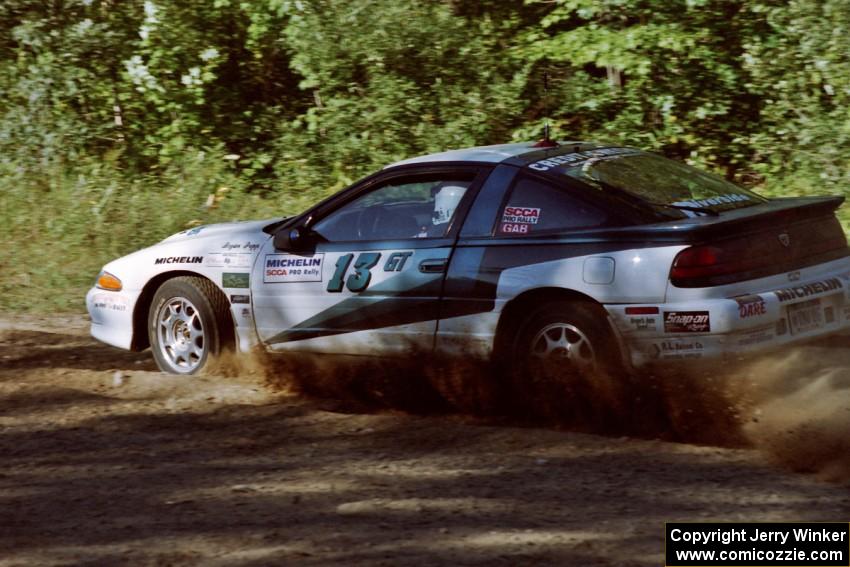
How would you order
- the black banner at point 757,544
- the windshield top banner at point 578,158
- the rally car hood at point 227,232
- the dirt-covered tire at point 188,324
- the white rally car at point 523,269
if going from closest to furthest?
the black banner at point 757,544
the white rally car at point 523,269
the windshield top banner at point 578,158
the dirt-covered tire at point 188,324
the rally car hood at point 227,232

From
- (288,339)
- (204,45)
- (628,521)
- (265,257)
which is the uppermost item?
(204,45)

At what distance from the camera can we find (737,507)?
188 inches

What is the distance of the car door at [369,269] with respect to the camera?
22.1ft

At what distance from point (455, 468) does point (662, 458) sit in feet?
3.18

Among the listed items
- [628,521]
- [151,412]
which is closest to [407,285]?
[151,412]

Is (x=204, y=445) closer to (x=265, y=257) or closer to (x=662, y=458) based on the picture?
(x=265, y=257)

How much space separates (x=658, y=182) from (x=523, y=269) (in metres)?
0.92

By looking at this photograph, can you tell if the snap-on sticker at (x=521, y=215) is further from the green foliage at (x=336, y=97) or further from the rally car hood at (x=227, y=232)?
the green foliage at (x=336, y=97)

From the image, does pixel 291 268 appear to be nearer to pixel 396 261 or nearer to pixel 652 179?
pixel 396 261

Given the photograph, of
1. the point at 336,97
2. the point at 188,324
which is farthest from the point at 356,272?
the point at 336,97

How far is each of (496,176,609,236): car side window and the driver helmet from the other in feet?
1.18

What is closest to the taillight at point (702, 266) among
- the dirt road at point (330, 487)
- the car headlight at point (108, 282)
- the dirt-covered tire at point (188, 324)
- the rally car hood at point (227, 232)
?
the dirt road at point (330, 487)

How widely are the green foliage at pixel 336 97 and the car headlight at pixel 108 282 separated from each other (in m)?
2.78

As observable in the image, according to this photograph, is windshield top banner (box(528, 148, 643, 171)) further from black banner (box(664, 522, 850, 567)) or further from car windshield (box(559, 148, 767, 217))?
black banner (box(664, 522, 850, 567))
